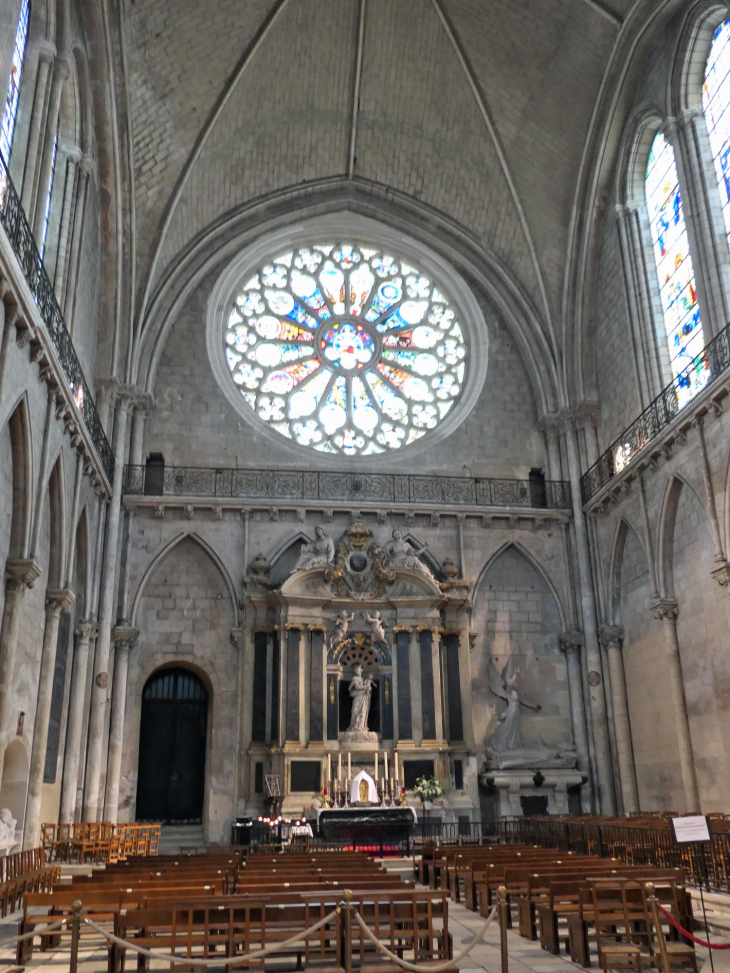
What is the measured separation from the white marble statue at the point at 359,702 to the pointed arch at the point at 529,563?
3030 millimetres

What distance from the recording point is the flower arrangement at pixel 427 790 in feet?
50.9

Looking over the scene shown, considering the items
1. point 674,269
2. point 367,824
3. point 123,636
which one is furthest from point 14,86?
point 367,824

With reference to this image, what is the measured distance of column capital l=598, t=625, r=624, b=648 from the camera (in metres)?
17.8

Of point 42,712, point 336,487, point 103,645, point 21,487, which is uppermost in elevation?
point 336,487

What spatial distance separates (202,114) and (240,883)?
16555 mm

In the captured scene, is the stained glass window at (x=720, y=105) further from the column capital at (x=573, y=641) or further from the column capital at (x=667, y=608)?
the column capital at (x=573, y=641)

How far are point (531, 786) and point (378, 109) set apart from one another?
15.0 metres

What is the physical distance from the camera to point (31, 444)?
38.7ft

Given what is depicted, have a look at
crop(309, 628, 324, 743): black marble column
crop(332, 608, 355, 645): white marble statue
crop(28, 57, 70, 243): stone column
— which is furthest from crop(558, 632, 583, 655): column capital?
A: crop(28, 57, 70, 243): stone column

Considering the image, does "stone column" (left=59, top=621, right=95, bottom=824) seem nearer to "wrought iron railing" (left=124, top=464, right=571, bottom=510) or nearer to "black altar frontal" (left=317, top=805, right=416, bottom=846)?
"wrought iron railing" (left=124, top=464, right=571, bottom=510)

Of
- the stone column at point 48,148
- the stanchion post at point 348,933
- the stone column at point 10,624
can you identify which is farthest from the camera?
the stone column at point 48,148

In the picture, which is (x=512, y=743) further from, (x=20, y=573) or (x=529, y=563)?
(x=20, y=573)

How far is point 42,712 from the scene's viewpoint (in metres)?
12.9

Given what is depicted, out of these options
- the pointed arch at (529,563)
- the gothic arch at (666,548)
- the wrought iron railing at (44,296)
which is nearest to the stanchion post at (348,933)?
the wrought iron railing at (44,296)
